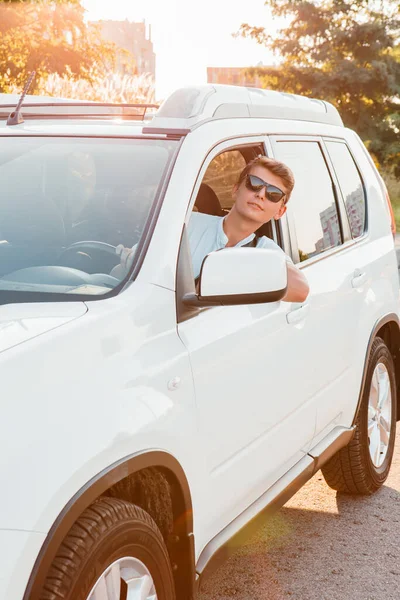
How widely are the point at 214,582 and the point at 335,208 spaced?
6.15 ft

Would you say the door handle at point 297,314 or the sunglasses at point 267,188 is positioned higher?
the sunglasses at point 267,188

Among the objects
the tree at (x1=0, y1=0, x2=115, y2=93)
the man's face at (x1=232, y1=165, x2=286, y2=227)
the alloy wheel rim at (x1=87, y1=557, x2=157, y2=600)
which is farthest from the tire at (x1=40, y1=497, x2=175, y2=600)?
the tree at (x1=0, y1=0, x2=115, y2=93)

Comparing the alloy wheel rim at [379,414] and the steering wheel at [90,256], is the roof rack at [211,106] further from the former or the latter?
the alloy wheel rim at [379,414]

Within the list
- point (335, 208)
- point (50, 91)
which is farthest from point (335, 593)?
point (50, 91)

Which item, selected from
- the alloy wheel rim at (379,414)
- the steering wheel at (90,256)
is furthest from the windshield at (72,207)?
the alloy wheel rim at (379,414)

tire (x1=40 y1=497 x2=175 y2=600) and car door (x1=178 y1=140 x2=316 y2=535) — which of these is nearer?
tire (x1=40 y1=497 x2=175 y2=600)

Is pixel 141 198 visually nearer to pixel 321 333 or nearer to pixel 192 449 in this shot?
pixel 192 449

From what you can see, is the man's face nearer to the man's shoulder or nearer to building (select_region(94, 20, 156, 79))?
the man's shoulder

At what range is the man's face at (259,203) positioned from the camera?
145 inches

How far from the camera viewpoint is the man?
3.67 m

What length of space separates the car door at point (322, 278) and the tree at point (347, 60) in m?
38.4

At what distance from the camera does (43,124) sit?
3.62 meters

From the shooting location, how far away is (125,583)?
2523 mm

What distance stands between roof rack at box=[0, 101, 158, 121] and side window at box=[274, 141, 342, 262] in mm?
609
